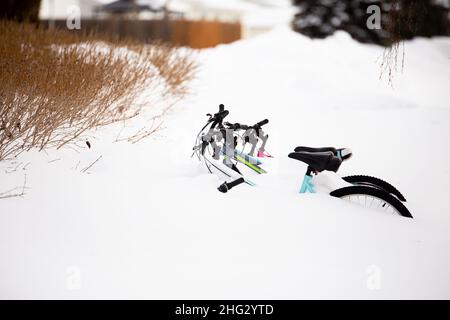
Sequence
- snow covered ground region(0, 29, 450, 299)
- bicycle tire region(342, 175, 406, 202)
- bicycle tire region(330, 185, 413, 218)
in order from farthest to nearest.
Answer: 1. bicycle tire region(342, 175, 406, 202)
2. bicycle tire region(330, 185, 413, 218)
3. snow covered ground region(0, 29, 450, 299)

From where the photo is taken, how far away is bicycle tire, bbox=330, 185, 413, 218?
11.3 ft

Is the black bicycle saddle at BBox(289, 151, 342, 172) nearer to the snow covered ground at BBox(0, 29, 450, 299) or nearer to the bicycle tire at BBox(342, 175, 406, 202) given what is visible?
the snow covered ground at BBox(0, 29, 450, 299)

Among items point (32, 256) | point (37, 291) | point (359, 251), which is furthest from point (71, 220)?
point (359, 251)

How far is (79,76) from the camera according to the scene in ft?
17.0

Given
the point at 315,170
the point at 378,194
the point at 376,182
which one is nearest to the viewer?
the point at 378,194

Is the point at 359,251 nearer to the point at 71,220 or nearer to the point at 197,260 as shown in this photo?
the point at 197,260

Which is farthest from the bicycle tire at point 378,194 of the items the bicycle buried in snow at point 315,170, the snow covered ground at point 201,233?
the snow covered ground at point 201,233

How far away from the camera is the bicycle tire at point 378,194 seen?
11.3 ft

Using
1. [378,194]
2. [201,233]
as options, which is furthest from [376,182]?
[201,233]

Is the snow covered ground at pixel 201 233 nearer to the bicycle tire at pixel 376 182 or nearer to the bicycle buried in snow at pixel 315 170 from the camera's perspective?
the bicycle buried in snow at pixel 315 170

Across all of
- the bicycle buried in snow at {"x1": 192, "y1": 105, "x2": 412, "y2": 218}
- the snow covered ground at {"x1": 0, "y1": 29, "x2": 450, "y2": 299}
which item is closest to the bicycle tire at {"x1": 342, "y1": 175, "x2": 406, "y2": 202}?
the bicycle buried in snow at {"x1": 192, "y1": 105, "x2": 412, "y2": 218}

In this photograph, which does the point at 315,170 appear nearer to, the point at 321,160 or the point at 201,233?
the point at 321,160

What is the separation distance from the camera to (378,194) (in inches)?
135
